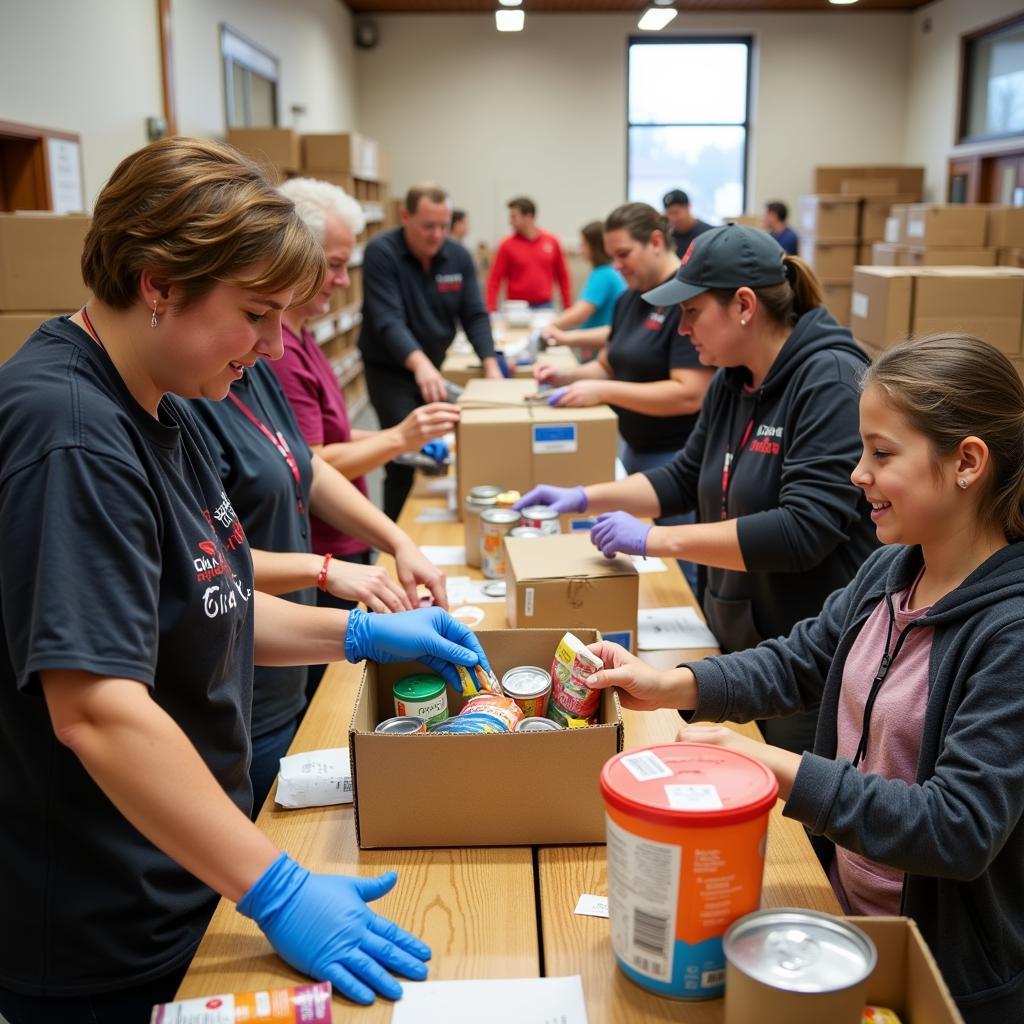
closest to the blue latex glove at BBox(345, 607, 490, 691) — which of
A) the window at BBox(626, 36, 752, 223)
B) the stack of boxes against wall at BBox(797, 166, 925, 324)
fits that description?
the stack of boxes against wall at BBox(797, 166, 925, 324)

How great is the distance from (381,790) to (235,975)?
0.28 m

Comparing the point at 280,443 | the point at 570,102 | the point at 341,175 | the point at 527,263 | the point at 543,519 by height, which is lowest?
the point at 543,519

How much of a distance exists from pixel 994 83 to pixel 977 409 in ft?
34.9

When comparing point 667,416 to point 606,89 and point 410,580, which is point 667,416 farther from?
point 606,89

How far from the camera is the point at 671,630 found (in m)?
2.30

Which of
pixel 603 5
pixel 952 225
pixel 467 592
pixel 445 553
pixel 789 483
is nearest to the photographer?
pixel 789 483

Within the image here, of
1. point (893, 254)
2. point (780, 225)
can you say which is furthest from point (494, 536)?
point (780, 225)

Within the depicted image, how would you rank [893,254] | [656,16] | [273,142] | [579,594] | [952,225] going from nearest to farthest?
[579,594] < [656,16] < [273,142] < [952,225] < [893,254]

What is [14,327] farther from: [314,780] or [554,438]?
[314,780]

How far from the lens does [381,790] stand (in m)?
→ 1.34

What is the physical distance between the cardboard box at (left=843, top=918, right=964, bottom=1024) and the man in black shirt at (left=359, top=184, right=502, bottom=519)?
3.59 meters

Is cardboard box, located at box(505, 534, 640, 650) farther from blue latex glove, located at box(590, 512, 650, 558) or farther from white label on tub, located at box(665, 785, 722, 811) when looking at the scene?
white label on tub, located at box(665, 785, 722, 811)

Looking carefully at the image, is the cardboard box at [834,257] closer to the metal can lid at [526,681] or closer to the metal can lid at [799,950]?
the metal can lid at [526,681]

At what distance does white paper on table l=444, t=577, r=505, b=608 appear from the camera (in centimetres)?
245
